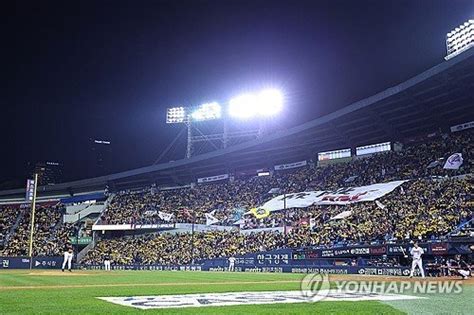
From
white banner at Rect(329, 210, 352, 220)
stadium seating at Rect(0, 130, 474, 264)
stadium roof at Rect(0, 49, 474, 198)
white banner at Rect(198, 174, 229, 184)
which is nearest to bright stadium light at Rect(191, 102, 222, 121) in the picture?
stadium roof at Rect(0, 49, 474, 198)

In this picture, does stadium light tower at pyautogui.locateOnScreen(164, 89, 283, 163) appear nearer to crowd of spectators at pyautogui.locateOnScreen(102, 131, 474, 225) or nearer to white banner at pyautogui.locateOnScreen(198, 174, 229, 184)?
white banner at pyautogui.locateOnScreen(198, 174, 229, 184)

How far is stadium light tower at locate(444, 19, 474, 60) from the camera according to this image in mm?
39969

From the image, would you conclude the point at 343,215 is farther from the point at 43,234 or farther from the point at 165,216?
the point at 43,234

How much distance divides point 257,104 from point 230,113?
3.70 meters

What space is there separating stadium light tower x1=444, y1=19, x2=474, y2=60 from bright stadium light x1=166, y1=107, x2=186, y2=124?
3334 cm

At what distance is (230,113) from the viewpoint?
57.3m

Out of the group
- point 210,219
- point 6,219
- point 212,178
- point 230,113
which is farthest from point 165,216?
point 6,219

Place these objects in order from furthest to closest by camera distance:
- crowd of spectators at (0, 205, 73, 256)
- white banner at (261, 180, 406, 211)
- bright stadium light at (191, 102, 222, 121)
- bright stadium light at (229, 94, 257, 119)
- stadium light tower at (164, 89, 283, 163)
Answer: bright stadium light at (191, 102, 222, 121) < crowd of spectators at (0, 205, 73, 256) < bright stadium light at (229, 94, 257, 119) < stadium light tower at (164, 89, 283, 163) < white banner at (261, 180, 406, 211)

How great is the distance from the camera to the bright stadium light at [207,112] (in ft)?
195

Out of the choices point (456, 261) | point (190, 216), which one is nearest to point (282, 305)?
point (456, 261)

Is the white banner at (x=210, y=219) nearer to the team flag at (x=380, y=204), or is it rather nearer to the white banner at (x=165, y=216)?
the white banner at (x=165, y=216)

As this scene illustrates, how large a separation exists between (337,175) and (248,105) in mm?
15394

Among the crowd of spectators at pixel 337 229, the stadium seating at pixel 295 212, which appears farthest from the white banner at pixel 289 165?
the crowd of spectators at pixel 337 229
